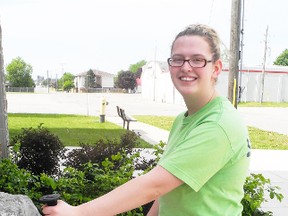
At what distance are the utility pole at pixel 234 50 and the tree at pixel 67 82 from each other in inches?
4278

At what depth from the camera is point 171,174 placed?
4.03ft

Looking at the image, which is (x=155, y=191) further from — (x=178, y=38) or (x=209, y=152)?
(x=178, y=38)

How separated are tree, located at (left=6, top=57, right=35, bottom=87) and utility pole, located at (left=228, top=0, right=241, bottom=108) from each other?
94856 millimetres

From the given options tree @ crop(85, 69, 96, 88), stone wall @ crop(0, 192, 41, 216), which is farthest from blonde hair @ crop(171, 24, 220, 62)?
tree @ crop(85, 69, 96, 88)

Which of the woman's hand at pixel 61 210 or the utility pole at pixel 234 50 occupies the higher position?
the utility pole at pixel 234 50

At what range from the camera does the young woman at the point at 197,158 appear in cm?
122

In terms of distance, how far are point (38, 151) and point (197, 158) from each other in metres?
5.10

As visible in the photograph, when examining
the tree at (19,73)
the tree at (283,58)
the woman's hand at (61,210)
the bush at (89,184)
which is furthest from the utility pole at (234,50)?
the tree at (19,73)

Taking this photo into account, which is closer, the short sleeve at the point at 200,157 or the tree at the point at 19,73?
the short sleeve at the point at 200,157

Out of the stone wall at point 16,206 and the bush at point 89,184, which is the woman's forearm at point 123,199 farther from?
the bush at point 89,184

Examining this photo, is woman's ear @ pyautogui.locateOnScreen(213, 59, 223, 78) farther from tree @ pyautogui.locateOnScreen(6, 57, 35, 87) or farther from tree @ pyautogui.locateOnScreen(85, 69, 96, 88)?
tree @ pyautogui.locateOnScreen(85, 69, 96, 88)

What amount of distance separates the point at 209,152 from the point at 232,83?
8.69 meters

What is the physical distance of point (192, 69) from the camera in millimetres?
1366

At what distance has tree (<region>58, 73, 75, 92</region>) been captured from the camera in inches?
4628
